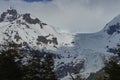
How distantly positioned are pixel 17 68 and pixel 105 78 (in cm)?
954

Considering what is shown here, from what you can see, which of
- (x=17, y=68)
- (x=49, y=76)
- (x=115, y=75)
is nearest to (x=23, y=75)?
(x=17, y=68)

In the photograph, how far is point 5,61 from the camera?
131 ft

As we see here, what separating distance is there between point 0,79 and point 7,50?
3079mm

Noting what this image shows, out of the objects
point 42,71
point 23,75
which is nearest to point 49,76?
point 42,71

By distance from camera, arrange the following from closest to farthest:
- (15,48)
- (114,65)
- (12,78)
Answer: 1. (12,78)
2. (15,48)
3. (114,65)

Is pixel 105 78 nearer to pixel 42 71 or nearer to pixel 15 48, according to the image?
pixel 42 71

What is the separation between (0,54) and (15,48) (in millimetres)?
1398

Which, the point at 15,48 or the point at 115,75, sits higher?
the point at 15,48

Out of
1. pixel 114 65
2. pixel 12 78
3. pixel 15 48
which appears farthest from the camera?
pixel 114 65

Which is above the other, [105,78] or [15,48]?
[15,48]

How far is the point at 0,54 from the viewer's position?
4147 cm

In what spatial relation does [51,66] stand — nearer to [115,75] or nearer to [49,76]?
[49,76]

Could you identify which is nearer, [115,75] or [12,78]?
[12,78]

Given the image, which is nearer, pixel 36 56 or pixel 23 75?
pixel 23 75
